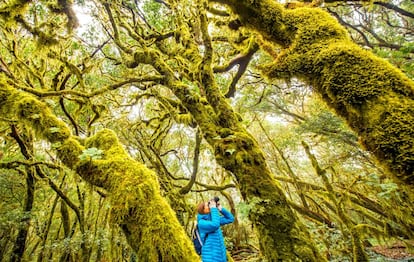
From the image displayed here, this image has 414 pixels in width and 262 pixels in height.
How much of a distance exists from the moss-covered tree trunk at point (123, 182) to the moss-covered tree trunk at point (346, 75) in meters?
1.61

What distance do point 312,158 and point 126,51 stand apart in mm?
4657

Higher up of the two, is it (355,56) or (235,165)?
(355,56)

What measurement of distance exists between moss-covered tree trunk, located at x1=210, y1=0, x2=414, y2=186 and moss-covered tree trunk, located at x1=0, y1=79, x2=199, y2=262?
1.61 metres

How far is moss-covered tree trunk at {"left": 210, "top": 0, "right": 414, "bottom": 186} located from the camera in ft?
5.16

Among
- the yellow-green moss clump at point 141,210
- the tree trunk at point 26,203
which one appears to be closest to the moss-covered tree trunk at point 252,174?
the yellow-green moss clump at point 141,210

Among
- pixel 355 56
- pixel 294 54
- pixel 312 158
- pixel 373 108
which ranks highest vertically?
pixel 312 158

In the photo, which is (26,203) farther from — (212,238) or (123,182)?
(123,182)

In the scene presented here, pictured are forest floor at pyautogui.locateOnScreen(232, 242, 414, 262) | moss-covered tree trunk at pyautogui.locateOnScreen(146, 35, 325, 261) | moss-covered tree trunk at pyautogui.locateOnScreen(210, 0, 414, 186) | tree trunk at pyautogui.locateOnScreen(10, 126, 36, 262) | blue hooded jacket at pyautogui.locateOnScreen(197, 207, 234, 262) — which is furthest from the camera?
forest floor at pyautogui.locateOnScreen(232, 242, 414, 262)

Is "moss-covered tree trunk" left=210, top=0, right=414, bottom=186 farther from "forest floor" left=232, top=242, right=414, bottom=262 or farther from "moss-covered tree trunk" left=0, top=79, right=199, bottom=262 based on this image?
"forest floor" left=232, top=242, right=414, bottom=262

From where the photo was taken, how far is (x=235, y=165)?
2.98m

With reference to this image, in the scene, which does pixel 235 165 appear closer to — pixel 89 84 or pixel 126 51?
pixel 126 51

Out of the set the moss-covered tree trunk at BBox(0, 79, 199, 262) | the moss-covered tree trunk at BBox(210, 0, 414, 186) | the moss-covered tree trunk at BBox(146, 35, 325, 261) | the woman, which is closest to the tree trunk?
the moss-covered tree trunk at BBox(0, 79, 199, 262)

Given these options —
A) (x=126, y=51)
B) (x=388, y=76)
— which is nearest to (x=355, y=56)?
(x=388, y=76)

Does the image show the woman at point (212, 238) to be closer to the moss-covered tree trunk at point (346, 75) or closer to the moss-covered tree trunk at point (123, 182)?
the moss-covered tree trunk at point (123, 182)
